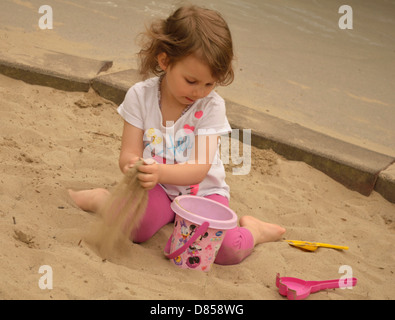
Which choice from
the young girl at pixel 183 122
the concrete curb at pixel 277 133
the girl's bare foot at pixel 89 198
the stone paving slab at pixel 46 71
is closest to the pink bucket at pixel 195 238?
the young girl at pixel 183 122

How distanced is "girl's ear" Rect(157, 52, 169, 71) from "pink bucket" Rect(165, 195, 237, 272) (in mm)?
→ 509

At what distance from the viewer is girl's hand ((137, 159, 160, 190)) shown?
190 cm

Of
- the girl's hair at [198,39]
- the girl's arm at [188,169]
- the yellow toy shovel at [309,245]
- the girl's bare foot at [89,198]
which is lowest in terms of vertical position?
the yellow toy shovel at [309,245]

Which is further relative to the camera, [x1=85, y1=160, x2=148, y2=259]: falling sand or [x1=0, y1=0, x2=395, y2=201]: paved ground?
[x1=0, y1=0, x2=395, y2=201]: paved ground

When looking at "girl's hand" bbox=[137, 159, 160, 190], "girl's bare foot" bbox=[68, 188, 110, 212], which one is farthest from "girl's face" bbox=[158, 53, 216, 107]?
"girl's bare foot" bbox=[68, 188, 110, 212]

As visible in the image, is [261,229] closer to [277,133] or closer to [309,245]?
[309,245]

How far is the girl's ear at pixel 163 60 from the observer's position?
6.99 ft

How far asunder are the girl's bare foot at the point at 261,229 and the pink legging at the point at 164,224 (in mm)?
59

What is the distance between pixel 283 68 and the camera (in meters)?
4.49

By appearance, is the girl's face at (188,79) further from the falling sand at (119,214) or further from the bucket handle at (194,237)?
the bucket handle at (194,237)

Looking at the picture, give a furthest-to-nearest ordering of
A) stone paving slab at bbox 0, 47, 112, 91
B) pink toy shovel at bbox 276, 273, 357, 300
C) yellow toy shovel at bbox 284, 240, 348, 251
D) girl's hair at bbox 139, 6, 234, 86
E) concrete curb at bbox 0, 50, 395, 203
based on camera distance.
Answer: stone paving slab at bbox 0, 47, 112, 91
concrete curb at bbox 0, 50, 395, 203
yellow toy shovel at bbox 284, 240, 348, 251
girl's hair at bbox 139, 6, 234, 86
pink toy shovel at bbox 276, 273, 357, 300

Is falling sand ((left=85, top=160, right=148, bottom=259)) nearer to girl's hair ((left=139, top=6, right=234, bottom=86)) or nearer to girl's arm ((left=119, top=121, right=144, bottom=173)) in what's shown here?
girl's arm ((left=119, top=121, right=144, bottom=173))

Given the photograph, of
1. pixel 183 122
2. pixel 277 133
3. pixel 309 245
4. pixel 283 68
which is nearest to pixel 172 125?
pixel 183 122
